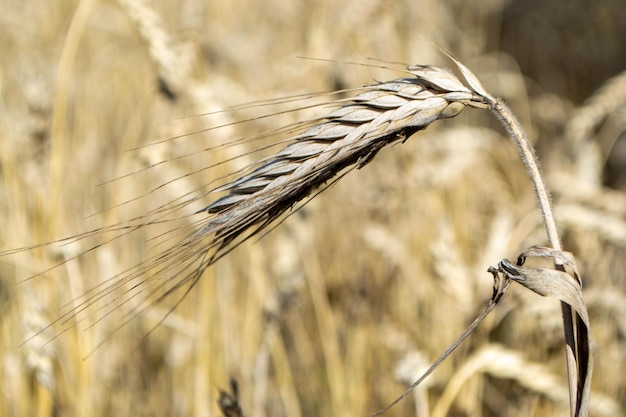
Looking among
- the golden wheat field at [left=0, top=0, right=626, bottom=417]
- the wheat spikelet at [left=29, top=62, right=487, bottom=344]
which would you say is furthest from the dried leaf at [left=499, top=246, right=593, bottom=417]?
the golden wheat field at [left=0, top=0, right=626, bottom=417]

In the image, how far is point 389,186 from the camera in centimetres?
198

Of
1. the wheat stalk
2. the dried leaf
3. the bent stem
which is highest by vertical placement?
→ the wheat stalk

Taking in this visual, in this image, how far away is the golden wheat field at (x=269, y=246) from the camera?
4.28 feet

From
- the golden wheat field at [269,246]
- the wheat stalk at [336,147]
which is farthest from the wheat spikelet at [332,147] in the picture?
the golden wheat field at [269,246]

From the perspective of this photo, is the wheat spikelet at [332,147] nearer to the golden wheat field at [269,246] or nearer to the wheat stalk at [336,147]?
the wheat stalk at [336,147]

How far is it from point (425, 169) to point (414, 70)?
133cm

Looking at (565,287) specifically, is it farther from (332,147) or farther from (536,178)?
(332,147)

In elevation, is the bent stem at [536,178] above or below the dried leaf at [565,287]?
above

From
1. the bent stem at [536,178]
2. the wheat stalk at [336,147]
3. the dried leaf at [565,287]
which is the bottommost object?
the dried leaf at [565,287]

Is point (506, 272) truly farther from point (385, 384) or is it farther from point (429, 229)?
point (429, 229)

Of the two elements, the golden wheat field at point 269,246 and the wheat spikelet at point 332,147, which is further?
the golden wheat field at point 269,246

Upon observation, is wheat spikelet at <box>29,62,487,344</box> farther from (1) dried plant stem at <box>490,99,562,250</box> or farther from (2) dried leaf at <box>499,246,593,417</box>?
(2) dried leaf at <box>499,246,593,417</box>

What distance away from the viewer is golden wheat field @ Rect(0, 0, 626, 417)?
1.30 metres

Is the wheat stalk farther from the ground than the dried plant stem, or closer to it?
farther from the ground
